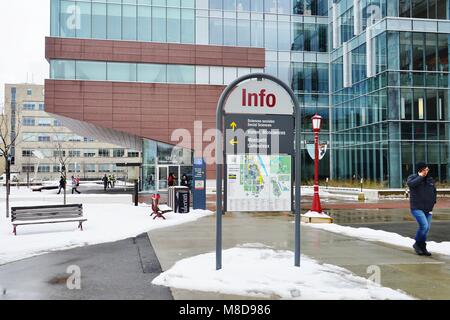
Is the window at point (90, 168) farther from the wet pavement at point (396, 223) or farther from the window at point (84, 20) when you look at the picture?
the wet pavement at point (396, 223)

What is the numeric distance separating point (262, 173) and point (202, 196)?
40.2 feet

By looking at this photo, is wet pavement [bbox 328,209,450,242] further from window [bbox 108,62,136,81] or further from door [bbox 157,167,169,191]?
window [bbox 108,62,136,81]

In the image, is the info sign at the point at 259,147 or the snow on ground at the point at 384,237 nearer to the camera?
the info sign at the point at 259,147

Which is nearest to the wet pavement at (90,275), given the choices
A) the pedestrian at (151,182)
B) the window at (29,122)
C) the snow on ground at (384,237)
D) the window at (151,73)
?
the snow on ground at (384,237)

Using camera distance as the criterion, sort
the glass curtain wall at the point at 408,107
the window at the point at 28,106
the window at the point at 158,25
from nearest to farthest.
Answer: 1. the glass curtain wall at the point at 408,107
2. the window at the point at 158,25
3. the window at the point at 28,106

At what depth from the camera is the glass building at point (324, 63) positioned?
1443 inches

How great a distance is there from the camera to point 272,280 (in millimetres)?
6605

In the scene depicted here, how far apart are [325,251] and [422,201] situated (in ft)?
7.27

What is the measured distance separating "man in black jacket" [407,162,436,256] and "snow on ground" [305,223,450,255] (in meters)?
0.66

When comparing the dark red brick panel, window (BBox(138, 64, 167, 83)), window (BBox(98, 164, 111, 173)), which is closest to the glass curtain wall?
the dark red brick panel

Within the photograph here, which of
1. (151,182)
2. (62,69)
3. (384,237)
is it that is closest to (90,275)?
(384,237)

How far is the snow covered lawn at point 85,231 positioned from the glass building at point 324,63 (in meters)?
23.5

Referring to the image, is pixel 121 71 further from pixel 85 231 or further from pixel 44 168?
pixel 44 168

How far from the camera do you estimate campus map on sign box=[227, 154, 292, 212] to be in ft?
25.1
